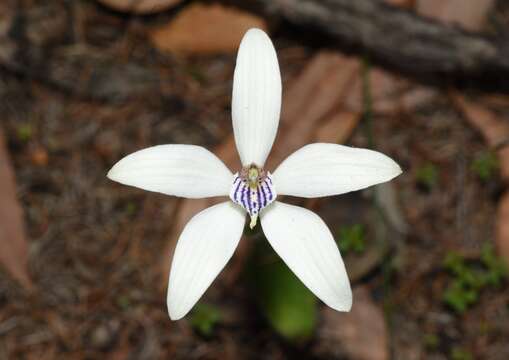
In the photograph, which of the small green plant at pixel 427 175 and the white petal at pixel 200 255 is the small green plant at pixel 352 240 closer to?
the small green plant at pixel 427 175

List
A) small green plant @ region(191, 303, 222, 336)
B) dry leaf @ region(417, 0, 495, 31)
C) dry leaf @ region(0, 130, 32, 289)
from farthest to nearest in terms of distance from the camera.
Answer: dry leaf @ region(417, 0, 495, 31) < dry leaf @ region(0, 130, 32, 289) < small green plant @ region(191, 303, 222, 336)

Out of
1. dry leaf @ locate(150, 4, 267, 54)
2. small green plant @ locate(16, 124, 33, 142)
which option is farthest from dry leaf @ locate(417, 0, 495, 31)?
small green plant @ locate(16, 124, 33, 142)

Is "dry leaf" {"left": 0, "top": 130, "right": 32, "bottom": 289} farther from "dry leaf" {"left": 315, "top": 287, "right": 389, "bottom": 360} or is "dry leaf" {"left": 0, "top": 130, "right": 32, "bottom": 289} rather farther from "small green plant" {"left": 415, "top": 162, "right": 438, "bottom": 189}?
"small green plant" {"left": 415, "top": 162, "right": 438, "bottom": 189}

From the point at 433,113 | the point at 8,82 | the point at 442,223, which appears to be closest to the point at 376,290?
the point at 442,223

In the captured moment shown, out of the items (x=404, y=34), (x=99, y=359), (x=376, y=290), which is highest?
(x=404, y=34)

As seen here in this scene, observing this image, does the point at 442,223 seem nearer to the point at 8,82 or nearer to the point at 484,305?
the point at 484,305
